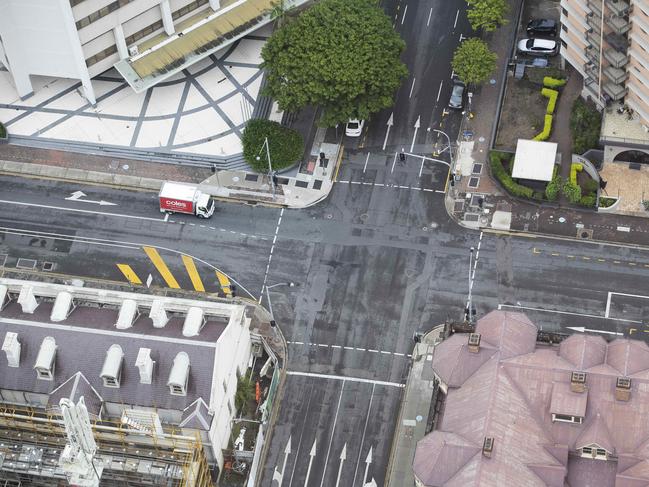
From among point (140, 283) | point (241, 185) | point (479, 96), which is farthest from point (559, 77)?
point (140, 283)

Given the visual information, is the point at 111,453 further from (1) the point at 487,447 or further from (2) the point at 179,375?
(1) the point at 487,447

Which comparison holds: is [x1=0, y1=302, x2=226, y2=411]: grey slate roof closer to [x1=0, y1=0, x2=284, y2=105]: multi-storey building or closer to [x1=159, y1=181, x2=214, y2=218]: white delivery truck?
[x1=159, y1=181, x2=214, y2=218]: white delivery truck

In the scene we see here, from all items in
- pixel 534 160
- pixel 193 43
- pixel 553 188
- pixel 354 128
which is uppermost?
pixel 193 43

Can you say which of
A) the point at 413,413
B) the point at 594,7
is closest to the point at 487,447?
the point at 413,413

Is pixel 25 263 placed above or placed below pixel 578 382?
above

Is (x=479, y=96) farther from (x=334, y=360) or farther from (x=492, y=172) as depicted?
(x=334, y=360)

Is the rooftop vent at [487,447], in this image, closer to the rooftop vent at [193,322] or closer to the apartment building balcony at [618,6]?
the rooftop vent at [193,322]
